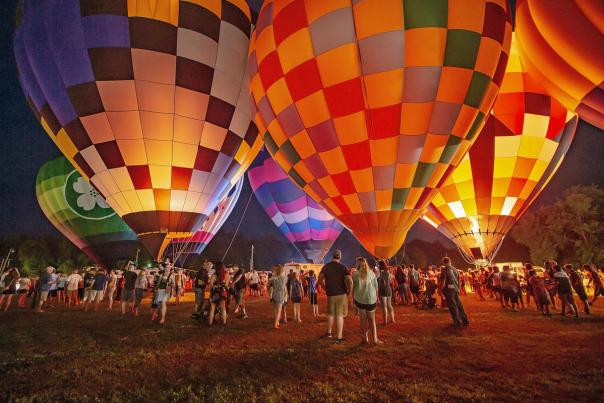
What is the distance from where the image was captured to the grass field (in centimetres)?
313

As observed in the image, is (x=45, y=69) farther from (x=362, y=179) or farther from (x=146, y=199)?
(x=362, y=179)

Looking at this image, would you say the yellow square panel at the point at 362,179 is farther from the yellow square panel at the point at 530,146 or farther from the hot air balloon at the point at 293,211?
the hot air balloon at the point at 293,211

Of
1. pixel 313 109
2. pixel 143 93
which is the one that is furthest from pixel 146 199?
pixel 313 109

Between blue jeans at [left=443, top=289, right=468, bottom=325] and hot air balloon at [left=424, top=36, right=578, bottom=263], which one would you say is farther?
hot air balloon at [left=424, top=36, right=578, bottom=263]

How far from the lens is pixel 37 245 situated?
4309 cm

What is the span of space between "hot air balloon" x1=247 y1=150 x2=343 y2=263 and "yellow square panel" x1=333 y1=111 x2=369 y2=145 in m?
12.2

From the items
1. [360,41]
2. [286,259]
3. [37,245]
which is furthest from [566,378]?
[286,259]

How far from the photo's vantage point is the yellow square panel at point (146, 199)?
9297 millimetres

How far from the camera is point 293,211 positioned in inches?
785

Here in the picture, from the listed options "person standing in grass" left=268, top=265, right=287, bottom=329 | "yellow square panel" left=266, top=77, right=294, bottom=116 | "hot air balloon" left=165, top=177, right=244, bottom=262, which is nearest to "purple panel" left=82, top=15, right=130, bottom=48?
"yellow square panel" left=266, top=77, right=294, bottom=116

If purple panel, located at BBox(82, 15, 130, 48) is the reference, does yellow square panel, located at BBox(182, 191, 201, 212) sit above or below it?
below

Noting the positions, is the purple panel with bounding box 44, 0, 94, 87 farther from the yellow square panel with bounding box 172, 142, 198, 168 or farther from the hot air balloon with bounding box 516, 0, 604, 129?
the hot air balloon with bounding box 516, 0, 604, 129

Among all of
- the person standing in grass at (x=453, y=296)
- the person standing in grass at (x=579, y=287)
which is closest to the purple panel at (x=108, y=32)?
the person standing in grass at (x=453, y=296)

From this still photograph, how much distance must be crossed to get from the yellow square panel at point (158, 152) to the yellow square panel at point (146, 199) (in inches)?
34.3
